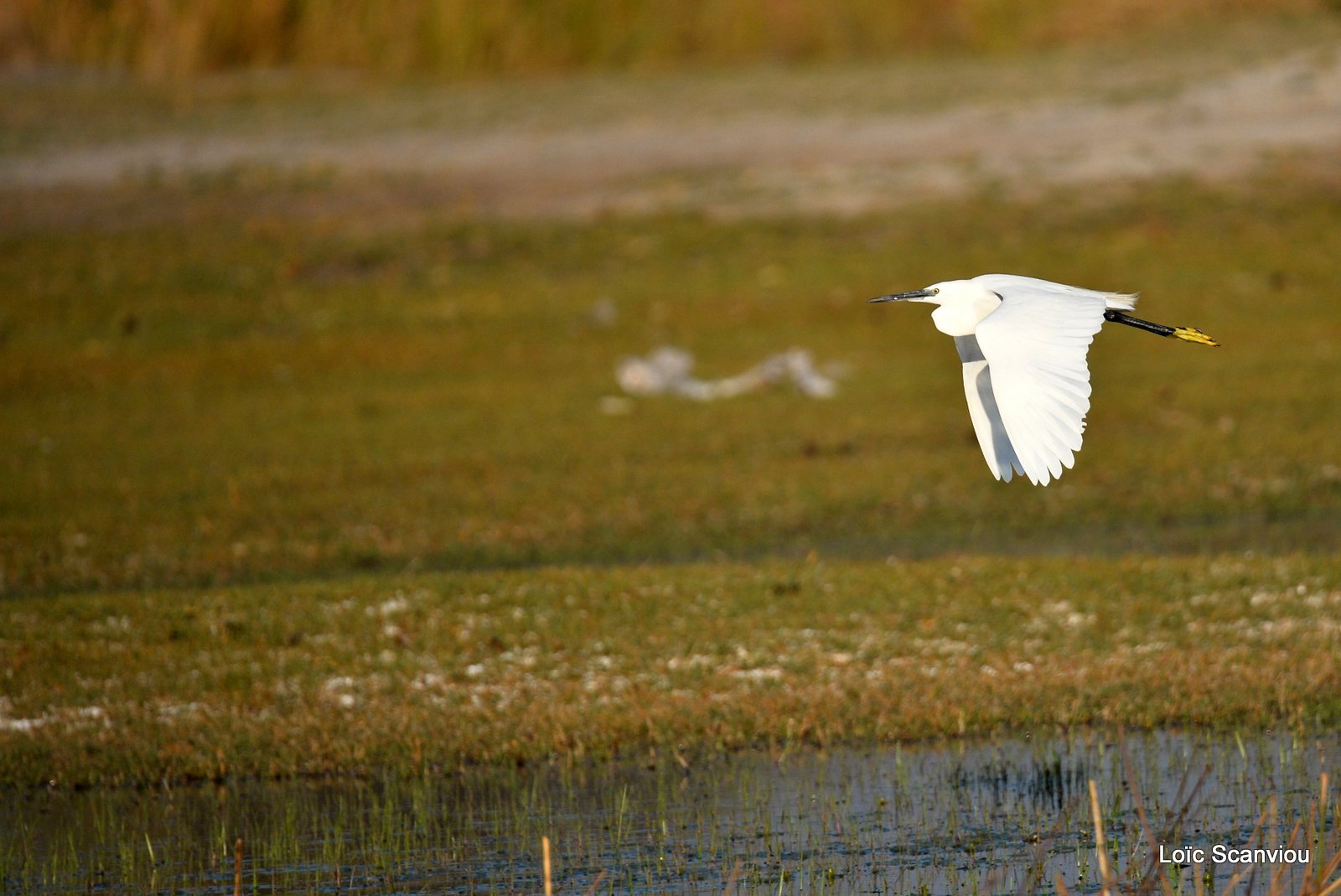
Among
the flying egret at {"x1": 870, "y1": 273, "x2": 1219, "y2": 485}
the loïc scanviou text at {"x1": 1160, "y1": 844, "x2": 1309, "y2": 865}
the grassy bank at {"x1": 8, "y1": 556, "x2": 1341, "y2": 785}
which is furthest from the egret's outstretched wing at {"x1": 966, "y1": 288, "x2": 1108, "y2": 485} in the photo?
the grassy bank at {"x1": 8, "y1": 556, "x2": 1341, "y2": 785}

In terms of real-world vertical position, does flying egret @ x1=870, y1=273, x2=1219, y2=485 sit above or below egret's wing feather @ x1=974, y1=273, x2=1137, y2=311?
below

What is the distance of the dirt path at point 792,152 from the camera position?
22359mm

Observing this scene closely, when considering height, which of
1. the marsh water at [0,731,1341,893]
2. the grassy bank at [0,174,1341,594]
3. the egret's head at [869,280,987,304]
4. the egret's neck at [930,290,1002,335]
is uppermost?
the grassy bank at [0,174,1341,594]

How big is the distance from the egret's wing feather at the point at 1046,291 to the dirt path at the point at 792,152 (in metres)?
15.5

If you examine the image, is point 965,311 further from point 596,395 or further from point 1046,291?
point 596,395

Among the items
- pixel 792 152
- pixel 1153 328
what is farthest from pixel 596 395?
pixel 1153 328

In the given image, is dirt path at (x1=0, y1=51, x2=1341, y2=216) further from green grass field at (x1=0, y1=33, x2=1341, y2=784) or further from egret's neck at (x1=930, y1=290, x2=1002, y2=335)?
egret's neck at (x1=930, y1=290, x2=1002, y2=335)

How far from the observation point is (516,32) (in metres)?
28.7

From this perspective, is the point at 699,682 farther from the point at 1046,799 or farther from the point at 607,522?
the point at 607,522

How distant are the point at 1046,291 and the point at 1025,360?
0.55 metres

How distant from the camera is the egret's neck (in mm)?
6422

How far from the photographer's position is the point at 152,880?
21.0 ft

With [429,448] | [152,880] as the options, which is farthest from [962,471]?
[152,880]

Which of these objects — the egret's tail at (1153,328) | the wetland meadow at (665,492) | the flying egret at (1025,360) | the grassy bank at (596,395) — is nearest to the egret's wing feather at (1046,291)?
the flying egret at (1025,360)
